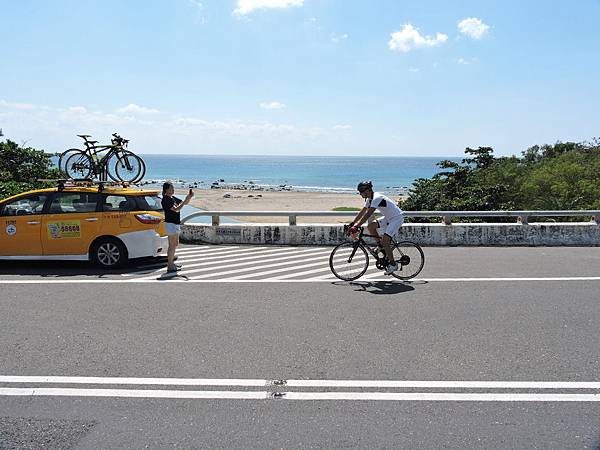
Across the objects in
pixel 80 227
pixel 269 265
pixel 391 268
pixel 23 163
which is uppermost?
pixel 23 163

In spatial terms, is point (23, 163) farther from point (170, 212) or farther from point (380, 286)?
point (380, 286)

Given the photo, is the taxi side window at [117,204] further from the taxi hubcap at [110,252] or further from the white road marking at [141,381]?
the white road marking at [141,381]

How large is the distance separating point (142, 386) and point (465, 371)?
284cm

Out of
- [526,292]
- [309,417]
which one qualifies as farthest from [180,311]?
[526,292]

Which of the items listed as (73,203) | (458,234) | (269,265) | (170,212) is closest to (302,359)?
(269,265)

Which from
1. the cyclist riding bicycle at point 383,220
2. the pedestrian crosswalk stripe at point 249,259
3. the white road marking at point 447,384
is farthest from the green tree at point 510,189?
the white road marking at point 447,384

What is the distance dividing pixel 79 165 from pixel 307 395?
8.74 m

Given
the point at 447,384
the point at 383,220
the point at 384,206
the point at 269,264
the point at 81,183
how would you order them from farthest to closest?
the point at 269,264 → the point at 81,183 → the point at 383,220 → the point at 384,206 → the point at 447,384

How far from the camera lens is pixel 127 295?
7562mm

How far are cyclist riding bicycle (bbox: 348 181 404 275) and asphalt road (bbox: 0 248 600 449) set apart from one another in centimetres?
56

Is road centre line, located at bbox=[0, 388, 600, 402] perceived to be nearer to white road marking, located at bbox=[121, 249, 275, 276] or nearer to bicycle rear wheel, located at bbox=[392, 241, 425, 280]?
bicycle rear wheel, located at bbox=[392, 241, 425, 280]

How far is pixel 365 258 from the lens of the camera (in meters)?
8.76

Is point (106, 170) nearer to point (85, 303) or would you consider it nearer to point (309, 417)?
point (85, 303)

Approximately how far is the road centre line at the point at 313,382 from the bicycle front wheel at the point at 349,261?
4.11 metres
